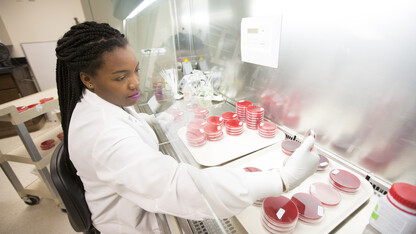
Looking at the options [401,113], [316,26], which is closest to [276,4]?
[316,26]

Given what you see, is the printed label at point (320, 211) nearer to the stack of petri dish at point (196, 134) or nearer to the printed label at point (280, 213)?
the printed label at point (280, 213)

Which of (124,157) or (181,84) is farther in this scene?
(181,84)

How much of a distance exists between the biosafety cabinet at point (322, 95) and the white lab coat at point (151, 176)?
0.41ft

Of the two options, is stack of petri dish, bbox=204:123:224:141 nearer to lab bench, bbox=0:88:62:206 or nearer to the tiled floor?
lab bench, bbox=0:88:62:206

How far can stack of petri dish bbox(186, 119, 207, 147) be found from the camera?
3.64 ft

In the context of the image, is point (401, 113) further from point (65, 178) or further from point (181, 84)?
point (181, 84)

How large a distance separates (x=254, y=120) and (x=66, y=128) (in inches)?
43.2

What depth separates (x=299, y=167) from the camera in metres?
0.73

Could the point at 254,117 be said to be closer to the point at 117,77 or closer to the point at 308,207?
the point at 308,207

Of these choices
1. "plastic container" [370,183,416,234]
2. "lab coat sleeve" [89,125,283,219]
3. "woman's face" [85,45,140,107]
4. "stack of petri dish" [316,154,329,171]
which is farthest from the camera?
"stack of petri dish" [316,154,329,171]

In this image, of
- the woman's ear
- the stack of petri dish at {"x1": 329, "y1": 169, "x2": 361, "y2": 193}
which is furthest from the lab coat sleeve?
the stack of petri dish at {"x1": 329, "y1": 169, "x2": 361, "y2": 193}

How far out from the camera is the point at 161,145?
1.31 m

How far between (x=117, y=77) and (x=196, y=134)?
59cm

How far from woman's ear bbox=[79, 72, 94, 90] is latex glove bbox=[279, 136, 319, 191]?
0.87 meters
